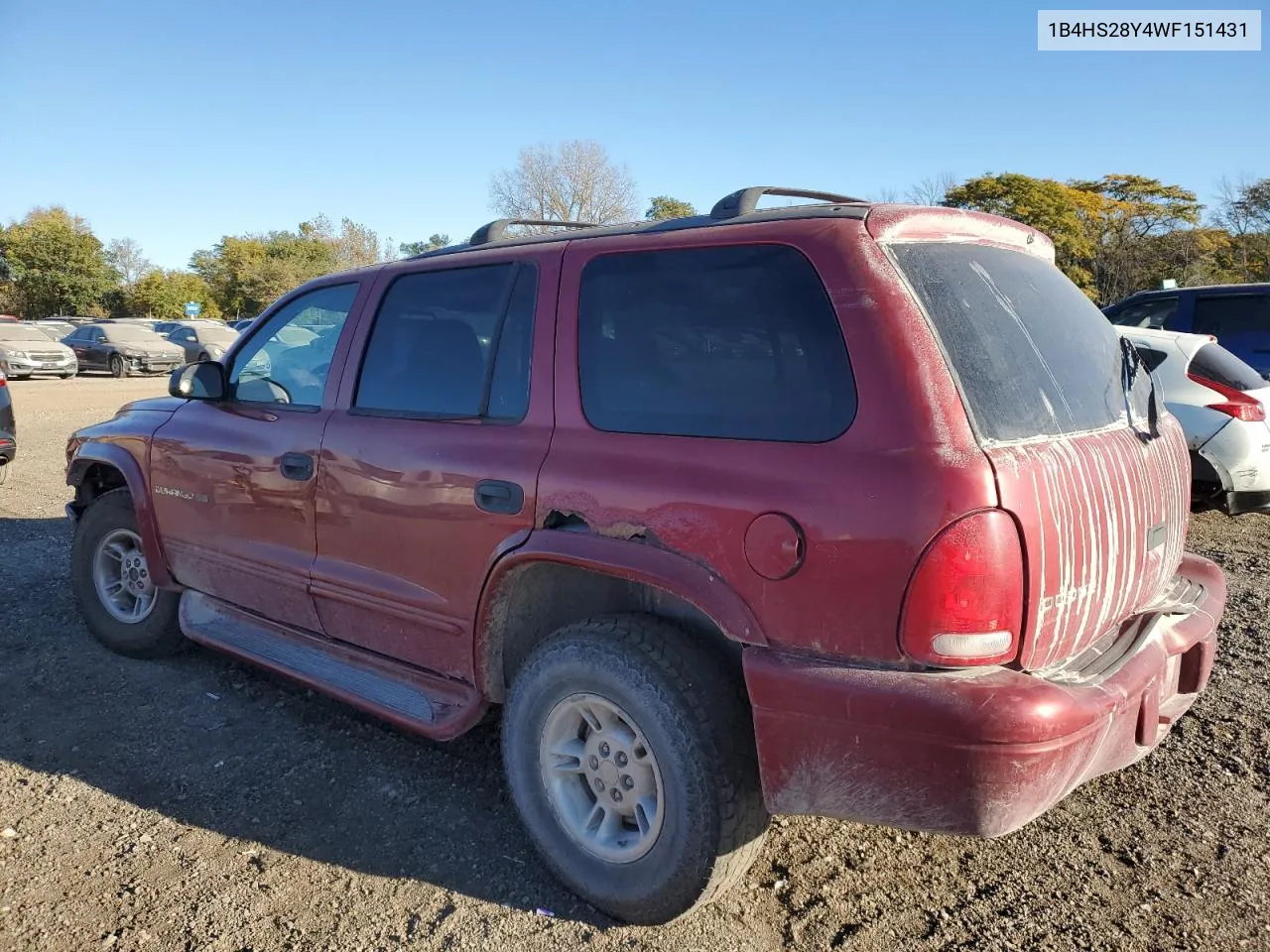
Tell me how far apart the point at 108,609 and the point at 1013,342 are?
429 centimetres

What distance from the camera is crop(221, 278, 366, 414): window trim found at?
3.59 m

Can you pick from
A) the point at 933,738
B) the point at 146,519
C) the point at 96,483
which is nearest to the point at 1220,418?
the point at 933,738

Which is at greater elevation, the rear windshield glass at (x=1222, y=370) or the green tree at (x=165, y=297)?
the green tree at (x=165, y=297)

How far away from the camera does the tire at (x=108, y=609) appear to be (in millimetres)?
4367

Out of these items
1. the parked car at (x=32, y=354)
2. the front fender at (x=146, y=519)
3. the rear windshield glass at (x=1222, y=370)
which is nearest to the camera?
the front fender at (x=146, y=519)

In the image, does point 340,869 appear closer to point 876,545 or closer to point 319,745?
point 319,745

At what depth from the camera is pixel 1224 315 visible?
8500 mm

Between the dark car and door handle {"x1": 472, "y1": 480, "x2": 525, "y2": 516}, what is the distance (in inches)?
305

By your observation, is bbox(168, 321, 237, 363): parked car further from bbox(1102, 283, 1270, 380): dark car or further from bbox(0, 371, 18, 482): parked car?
bbox(1102, 283, 1270, 380): dark car

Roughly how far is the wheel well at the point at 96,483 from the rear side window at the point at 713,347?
10.1ft

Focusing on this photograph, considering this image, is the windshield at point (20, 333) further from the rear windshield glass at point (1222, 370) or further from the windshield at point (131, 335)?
A: the rear windshield glass at point (1222, 370)

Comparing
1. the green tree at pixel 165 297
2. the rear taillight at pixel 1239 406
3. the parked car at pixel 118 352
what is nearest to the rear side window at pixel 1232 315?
the rear taillight at pixel 1239 406

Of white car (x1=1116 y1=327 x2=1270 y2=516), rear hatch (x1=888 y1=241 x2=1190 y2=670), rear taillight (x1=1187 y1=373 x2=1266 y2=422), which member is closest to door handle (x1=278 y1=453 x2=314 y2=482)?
rear hatch (x1=888 y1=241 x2=1190 y2=670)

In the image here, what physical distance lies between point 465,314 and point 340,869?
183 cm
